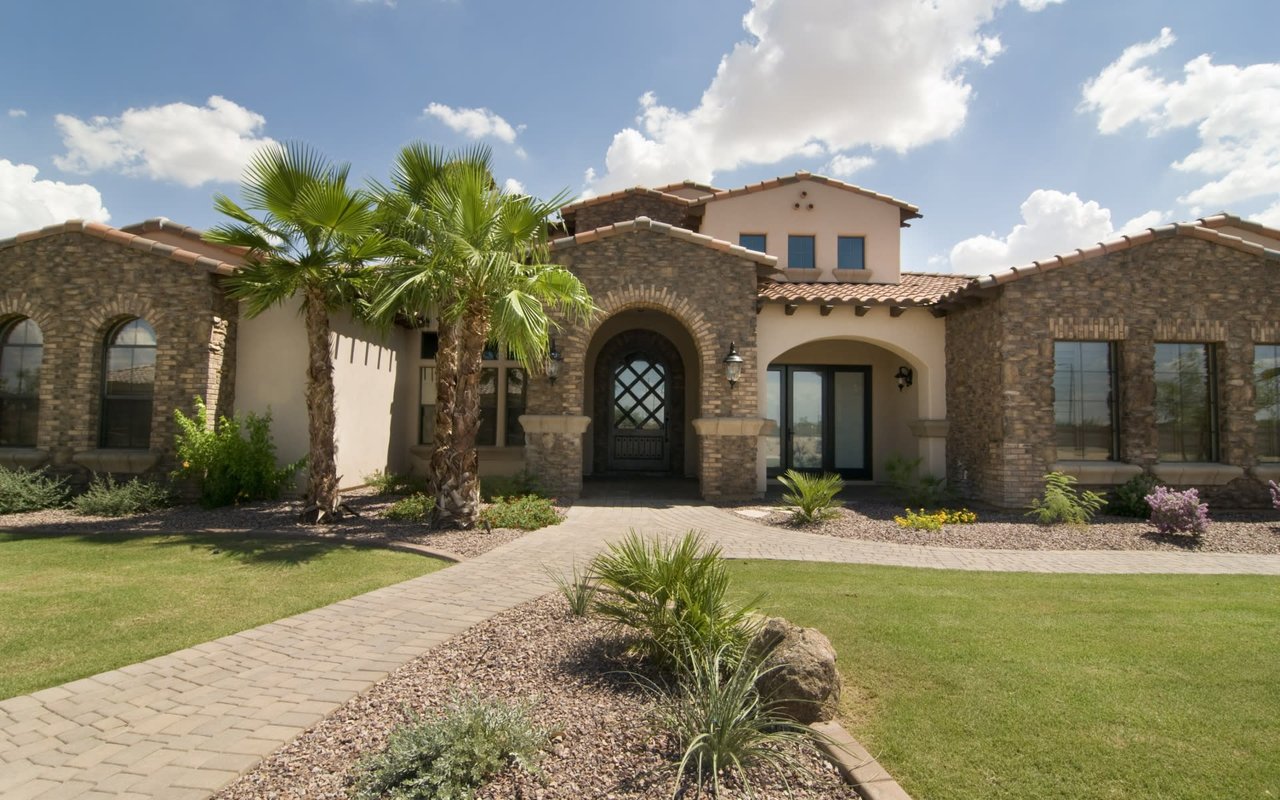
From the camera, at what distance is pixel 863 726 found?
11.9 ft

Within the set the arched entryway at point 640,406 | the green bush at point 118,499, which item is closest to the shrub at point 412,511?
the green bush at point 118,499

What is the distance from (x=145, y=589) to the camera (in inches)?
248

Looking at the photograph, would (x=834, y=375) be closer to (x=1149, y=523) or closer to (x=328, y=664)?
(x=1149, y=523)

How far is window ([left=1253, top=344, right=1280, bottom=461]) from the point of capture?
12.1 m

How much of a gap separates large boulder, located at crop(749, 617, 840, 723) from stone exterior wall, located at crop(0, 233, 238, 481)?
11482mm

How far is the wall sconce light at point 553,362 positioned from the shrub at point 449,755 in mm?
9474

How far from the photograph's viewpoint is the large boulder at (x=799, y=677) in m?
3.58

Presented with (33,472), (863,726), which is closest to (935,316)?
(863,726)

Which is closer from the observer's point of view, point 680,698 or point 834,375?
point 680,698

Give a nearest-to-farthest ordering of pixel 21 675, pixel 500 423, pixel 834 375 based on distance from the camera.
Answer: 1. pixel 21 675
2. pixel 500 423
3. pixel 834 375

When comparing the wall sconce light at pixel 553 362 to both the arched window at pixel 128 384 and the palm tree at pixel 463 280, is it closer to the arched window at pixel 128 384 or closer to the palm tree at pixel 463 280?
the palm tree at pixel 463 280

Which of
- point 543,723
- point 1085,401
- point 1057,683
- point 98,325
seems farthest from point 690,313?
point 98,325

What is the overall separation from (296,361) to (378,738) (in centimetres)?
1036

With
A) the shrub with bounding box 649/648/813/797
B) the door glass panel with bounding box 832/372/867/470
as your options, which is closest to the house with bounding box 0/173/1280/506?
the door glass panel with bounding box 832/372/867/470
